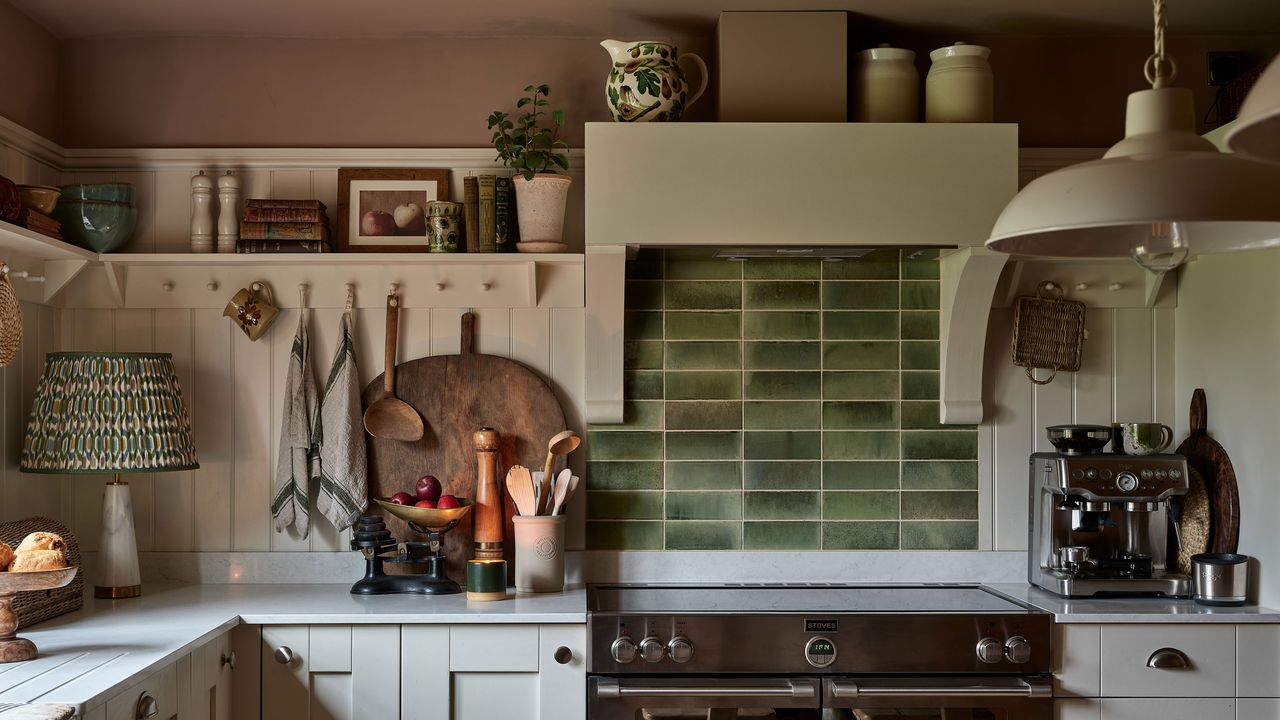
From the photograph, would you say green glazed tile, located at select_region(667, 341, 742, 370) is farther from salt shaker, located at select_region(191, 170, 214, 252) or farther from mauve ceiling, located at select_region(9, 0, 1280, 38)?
salt shaker, located at select_region(191, 170, 214, 252)

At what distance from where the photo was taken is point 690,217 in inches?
104

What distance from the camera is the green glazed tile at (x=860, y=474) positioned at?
9.86 ft

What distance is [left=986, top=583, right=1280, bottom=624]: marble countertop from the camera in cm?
253

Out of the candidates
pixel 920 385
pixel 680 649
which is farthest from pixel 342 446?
pixel 920 385

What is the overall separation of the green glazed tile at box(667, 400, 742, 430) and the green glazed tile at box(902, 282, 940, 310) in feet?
1.80

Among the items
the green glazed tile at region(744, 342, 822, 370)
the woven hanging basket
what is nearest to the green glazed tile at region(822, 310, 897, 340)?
the green glazed tile at region(744, 342, 822, 370)

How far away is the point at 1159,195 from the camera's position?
3.65 ft

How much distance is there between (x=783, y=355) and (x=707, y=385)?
0.23 m

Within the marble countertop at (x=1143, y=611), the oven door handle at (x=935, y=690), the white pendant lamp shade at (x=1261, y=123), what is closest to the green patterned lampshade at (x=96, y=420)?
the oven door handle at (x=935, y=690)

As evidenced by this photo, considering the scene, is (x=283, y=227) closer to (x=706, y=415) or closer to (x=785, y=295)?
(x=706, y=415)

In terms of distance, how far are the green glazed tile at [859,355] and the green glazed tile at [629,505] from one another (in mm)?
604

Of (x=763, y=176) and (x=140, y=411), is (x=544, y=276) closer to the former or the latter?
(x=763, y=176)

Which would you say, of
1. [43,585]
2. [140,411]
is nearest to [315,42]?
[140,411]

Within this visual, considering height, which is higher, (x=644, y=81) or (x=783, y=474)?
(x=644, y=81)
